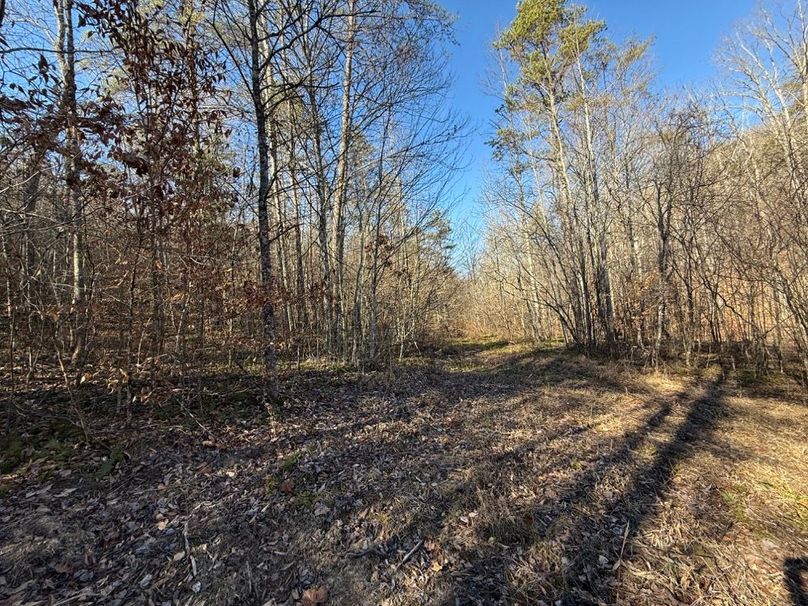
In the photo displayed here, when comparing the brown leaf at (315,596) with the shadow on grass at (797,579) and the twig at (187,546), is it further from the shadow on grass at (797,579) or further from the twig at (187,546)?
the shadow on grass at (797,579)

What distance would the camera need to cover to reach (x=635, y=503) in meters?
2.96

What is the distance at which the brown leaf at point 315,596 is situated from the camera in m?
2.07

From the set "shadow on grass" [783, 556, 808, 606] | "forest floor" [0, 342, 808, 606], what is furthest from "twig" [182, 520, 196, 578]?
"shadow on grass" [783, 556, 808, 606]

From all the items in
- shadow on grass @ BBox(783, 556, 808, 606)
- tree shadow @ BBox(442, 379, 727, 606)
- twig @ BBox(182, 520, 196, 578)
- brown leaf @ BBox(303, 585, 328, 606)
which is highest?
twig @ BBox(182, 520, 196, 578)

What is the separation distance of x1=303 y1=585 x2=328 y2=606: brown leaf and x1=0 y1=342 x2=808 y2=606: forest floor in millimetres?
11

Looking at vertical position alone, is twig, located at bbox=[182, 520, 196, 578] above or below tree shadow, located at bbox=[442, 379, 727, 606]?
above

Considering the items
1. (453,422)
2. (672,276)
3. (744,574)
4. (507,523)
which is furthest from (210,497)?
(672,276)

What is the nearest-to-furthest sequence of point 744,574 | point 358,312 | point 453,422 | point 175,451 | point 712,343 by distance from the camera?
1. point 744,574
2. point 175,451
3. point 453,422
4. point 358,312
5. point 712,343

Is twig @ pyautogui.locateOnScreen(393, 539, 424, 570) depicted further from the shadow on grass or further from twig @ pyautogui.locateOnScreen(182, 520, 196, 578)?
the shadow on grass

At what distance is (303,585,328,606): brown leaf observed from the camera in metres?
2.07

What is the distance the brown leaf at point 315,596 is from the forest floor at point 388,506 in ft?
0.04

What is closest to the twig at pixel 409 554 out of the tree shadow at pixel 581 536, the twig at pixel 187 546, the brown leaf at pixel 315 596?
the tree shadow at pixel 581 536

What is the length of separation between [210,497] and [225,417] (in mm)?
1400

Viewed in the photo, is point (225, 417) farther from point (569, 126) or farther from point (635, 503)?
point (569, 126)
